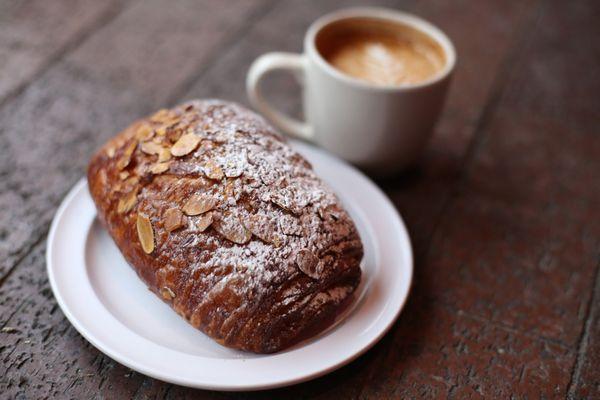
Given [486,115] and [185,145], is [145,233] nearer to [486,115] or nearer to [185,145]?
[185,145]

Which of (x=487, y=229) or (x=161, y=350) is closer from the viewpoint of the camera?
(x=161, y=350)

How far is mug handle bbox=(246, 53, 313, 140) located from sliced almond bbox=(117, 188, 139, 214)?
1.54 feet

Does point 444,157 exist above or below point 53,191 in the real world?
below

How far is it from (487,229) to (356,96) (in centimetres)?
37

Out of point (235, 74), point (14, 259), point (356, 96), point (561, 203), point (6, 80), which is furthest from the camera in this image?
point (235, 74)

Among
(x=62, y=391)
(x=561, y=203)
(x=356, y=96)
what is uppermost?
(x=356, y=96)

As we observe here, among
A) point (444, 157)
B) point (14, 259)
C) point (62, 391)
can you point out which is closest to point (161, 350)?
point (62, 391)

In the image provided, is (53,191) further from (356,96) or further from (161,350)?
(356,96)

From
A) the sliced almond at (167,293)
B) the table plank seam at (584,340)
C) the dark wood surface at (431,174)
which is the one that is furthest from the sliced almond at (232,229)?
the table plank seam at (584,340)

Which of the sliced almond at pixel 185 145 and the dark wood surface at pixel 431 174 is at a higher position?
the sliced almond at pixel 185 145

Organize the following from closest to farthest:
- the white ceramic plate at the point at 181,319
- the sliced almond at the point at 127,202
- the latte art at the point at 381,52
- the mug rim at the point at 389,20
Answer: the white ceramic plate at the point at 181,319 → the sliced almond at the point at 127,202 → the mug rim at the point at 389,20 → the latte art at the point at 381,52

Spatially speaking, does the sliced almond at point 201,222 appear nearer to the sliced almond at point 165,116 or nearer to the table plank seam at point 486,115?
the sliced almond at point 165,116

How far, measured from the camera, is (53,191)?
1.13 metres

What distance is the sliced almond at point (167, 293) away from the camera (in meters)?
0.83
